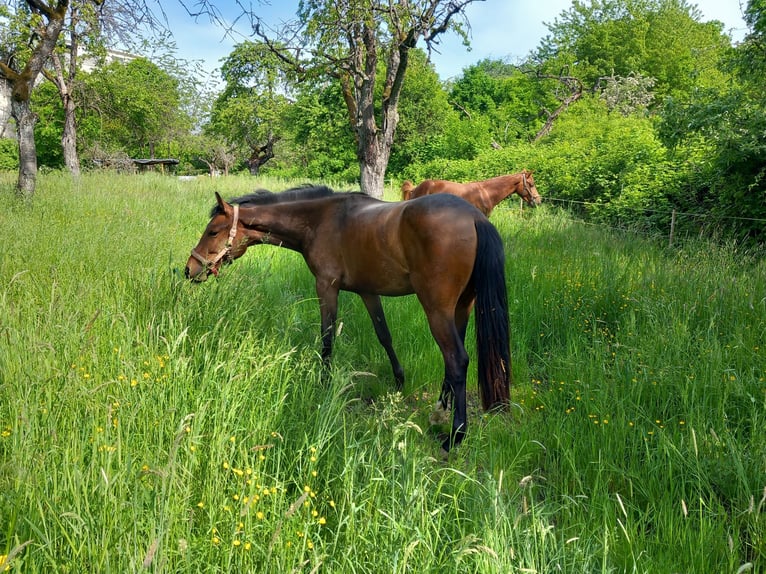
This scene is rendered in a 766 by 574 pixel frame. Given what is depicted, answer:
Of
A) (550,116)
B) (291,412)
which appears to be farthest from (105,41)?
(550,116)

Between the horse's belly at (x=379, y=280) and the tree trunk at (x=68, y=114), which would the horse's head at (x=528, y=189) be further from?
the tree trunk at (x=68, y=114)

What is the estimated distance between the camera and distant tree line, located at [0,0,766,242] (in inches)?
315

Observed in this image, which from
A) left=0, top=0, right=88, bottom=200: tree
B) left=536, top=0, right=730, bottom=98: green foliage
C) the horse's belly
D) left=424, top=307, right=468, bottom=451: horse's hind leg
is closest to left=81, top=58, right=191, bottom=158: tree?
left=0, top=0, right=88, bottom=200: tree

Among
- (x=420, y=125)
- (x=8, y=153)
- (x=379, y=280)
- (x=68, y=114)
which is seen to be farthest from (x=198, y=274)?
(x=8, y=153)

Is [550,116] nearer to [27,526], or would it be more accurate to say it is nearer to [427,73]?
[427,73]

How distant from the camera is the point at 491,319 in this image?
355cm

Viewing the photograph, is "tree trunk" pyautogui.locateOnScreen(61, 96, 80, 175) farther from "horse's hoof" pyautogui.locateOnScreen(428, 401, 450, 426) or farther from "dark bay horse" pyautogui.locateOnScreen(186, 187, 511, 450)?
"horse's hoof" pyautogui.locateOnScreen(428, 401, 450, 426)

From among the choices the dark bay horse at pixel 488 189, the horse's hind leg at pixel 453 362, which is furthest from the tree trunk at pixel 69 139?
the horse's hind leg at pixel 453 362

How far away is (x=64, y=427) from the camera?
1988 millimetres

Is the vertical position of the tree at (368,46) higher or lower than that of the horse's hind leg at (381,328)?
higher

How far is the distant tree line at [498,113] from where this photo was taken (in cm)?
801

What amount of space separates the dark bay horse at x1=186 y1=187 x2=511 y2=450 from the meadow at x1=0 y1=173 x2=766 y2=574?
350 millimetres

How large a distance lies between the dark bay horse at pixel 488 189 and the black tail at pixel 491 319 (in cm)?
695

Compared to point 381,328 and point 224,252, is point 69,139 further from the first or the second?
point 381,328
